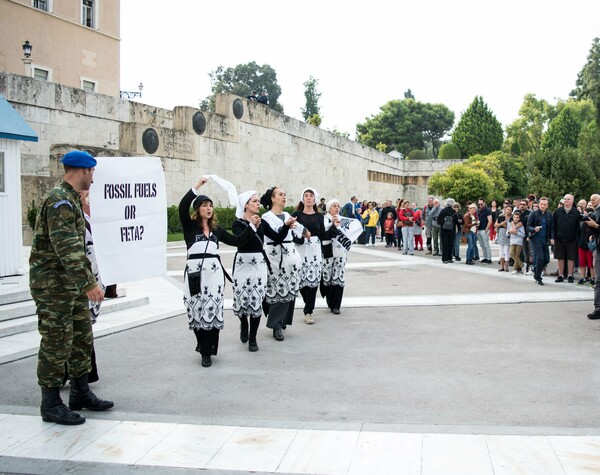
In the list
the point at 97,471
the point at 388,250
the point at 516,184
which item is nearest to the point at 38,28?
the point at 388,250

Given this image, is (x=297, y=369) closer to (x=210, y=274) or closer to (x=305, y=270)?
(x=210, y=274)

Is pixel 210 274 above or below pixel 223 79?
below

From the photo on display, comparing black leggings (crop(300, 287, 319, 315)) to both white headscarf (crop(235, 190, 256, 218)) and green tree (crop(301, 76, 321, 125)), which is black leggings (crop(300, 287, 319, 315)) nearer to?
white headscarf (crop(235, 190, 256, 218))

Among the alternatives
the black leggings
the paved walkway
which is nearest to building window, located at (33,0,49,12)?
the paved walkway

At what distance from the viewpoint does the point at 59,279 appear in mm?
4672

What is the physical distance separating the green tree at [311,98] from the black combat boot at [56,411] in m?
80.0

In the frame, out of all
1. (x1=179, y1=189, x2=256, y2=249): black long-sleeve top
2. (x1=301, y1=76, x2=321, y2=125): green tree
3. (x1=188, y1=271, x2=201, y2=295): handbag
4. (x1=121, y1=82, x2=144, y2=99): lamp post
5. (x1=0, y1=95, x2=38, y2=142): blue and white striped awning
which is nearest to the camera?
(x1=188, y1=271, x2=201, y2=295): handbag

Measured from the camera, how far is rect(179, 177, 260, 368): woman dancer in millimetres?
6258

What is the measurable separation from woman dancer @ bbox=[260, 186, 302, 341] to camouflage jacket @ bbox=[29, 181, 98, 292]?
3.10 meters

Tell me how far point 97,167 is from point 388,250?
1771cm

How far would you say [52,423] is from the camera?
468 cm

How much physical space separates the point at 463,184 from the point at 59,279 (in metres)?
30.2

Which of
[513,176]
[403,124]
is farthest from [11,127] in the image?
[403,124]

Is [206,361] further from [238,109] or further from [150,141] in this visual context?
[238,109]
